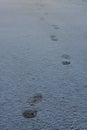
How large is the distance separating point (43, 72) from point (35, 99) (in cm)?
62

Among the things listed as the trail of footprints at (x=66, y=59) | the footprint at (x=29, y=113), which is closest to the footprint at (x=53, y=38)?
the trail of footprints at (x=66, y=59)

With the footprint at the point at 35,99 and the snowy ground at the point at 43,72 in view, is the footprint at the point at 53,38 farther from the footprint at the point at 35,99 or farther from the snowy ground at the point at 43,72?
the footprint at the point at 35,99

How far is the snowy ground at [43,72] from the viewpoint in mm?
2109

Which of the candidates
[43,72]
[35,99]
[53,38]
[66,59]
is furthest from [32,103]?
[53,38]

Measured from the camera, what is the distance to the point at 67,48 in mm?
3711

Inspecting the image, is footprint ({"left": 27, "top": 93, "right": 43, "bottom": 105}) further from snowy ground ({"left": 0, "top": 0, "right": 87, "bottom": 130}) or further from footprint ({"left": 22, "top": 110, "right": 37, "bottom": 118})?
footprint ({"left": 22, "top": 110, "right": 37, "bottom": 118})

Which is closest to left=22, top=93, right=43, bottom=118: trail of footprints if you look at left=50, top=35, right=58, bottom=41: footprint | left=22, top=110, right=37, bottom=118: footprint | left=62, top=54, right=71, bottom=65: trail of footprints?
left=22, top=110, right=37, bottom=118: footprint

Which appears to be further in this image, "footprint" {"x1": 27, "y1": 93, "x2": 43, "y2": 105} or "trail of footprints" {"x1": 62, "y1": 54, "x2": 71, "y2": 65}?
"trail of footprints" {"x1": 62, "y1": 54, "x2": 71, "y2": 65}

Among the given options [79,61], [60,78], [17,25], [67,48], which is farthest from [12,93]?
[17,25]

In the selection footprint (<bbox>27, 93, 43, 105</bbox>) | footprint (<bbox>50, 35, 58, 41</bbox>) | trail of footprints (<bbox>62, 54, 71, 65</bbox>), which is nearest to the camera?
footprint (<bbox>27, 93, 43, 105</bbox>)

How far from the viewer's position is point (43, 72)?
2.92 m

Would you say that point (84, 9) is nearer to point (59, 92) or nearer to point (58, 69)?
point (58, 69)

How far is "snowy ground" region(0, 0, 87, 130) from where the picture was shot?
211 cm

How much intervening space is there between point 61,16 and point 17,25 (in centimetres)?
132
